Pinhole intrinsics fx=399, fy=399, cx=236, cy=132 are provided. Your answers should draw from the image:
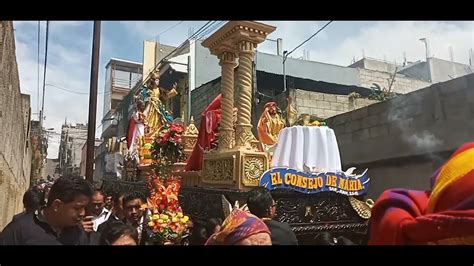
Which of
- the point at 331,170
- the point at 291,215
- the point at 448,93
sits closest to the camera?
the point at 291,215

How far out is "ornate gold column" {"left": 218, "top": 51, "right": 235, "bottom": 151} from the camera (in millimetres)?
4403

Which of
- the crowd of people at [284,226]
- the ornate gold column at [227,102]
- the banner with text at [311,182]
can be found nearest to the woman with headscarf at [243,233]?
the crowd of people at [284,226]

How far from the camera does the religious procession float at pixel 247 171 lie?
3.51 m

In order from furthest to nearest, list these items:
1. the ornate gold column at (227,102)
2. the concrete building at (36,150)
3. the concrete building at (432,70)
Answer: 1. the concrete building at (432,70)
2. the concrete building at (36,150)
3. the ornate gold column at (227,102)

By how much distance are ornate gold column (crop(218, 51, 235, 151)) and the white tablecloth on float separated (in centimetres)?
63

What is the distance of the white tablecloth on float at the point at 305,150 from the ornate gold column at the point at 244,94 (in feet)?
1.32

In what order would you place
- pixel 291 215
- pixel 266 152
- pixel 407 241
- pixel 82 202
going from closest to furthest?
pixel 407 241 → pixel 82 202 → pixel 291 215 → pixel 266 152

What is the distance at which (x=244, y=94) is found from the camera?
432cm

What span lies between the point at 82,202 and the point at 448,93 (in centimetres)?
441

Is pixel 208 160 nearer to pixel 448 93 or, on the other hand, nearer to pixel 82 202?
pixel 82 202

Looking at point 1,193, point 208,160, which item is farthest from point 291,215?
point 1,193

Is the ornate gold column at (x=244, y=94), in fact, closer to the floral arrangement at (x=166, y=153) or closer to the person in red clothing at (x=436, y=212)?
the floral arrangement at (x=166, y=153)

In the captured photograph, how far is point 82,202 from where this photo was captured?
1.90m

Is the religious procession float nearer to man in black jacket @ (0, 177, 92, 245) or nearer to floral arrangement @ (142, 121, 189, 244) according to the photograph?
floral arrangement @ (142, 121, 189, 244)
